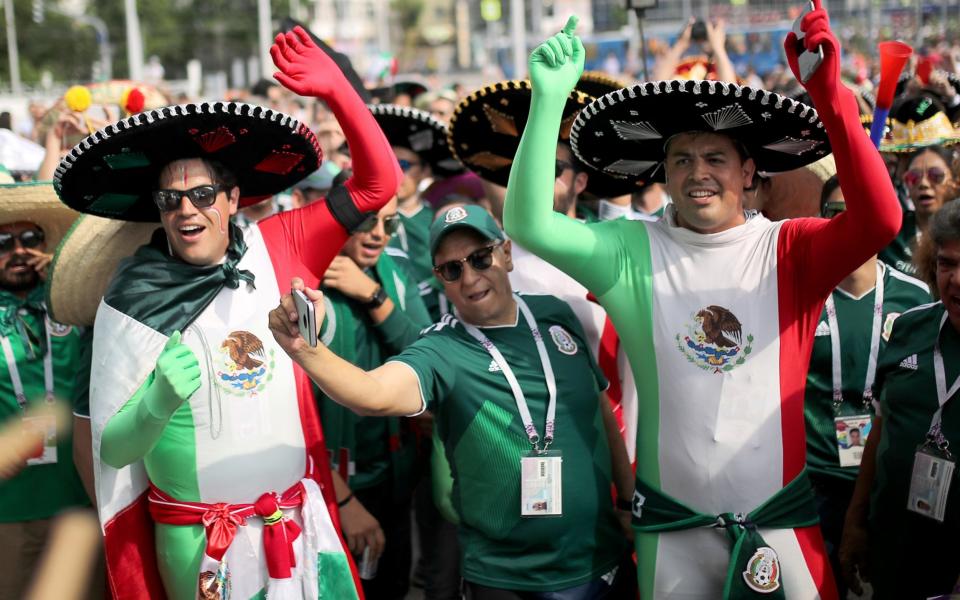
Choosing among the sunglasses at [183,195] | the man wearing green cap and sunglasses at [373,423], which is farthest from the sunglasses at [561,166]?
the sunglasses at [183,195]

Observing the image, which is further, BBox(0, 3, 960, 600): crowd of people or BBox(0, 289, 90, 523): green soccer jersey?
BBox(0, 289, 90, 523): green soccer jersey

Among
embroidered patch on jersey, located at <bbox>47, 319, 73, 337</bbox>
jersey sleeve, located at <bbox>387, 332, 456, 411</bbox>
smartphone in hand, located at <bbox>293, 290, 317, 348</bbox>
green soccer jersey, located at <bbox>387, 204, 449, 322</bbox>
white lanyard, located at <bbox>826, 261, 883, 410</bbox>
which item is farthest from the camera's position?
green soccer jersey, located at <bbox>387, 204, 449, 322</bbox>

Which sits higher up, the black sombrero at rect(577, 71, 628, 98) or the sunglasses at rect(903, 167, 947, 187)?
the black sombrero at rect(577, 71, 628, 98)

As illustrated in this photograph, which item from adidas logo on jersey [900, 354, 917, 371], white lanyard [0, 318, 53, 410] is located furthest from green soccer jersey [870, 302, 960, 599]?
white lanyard [0, 318, 53, 410]

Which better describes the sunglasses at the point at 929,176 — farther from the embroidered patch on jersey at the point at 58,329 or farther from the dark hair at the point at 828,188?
the embroidered patch on jersey at the point at 58,329

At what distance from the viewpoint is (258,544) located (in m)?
3.44

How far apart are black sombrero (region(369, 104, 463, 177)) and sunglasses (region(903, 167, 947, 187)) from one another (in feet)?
8.24

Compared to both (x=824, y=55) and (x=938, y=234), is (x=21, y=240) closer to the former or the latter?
(x=824, y=55)

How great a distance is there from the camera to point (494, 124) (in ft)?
14.8

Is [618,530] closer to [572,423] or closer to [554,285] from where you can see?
[572,423]

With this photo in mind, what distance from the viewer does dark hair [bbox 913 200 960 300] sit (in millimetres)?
3465

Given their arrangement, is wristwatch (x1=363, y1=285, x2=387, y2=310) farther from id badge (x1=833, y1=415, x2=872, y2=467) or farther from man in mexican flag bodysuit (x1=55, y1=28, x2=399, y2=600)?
id badge (x1=833, y1=415, x2=872, y2=467)

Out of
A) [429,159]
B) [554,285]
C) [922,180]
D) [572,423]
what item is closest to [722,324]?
[572,423]

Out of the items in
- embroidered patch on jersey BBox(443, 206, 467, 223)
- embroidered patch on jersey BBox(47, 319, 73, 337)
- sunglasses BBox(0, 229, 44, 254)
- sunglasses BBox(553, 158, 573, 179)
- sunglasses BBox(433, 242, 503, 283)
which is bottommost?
embroidered patch on jersey BBox(47, 319, 73, 337)
